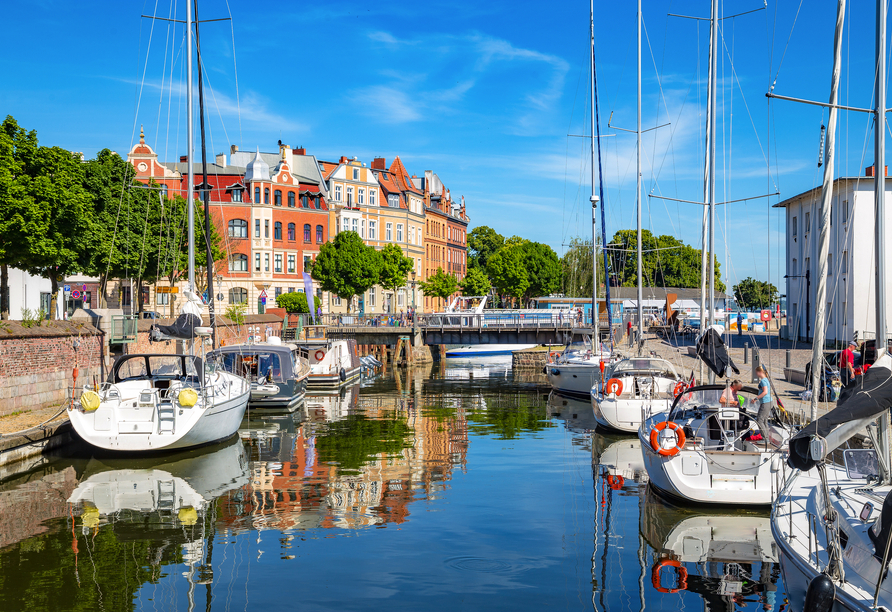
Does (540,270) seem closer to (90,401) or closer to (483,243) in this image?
(483,243)

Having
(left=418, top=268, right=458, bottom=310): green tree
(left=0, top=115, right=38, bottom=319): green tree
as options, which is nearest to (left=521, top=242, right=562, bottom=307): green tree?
(left=418, top=268, right=458, bottom=310): green tree

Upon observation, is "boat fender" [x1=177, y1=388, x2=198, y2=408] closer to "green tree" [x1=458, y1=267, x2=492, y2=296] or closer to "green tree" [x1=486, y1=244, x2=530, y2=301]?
"green tree" [x1=458, y1=267, x2=492, y2=296]

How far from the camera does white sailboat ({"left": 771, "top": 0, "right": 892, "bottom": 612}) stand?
286 inches

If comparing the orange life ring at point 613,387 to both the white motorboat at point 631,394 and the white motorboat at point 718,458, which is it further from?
the white motorboat at point 718,458

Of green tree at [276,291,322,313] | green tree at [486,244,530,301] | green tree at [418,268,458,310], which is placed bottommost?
green tree at [276,291,322,313]

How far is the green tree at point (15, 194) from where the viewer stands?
25.7 metres

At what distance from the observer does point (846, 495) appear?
9281mm

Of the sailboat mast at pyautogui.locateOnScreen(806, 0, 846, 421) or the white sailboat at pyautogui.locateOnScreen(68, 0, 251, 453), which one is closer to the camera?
the sailboat mast at pyautogui.locateOnScreen(806, 0, 846, 421)

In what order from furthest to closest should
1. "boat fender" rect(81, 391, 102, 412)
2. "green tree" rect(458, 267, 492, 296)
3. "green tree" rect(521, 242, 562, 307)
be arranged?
1. "green tree" rect(521, 242, 562, 307)
2. "green tree" rect(458, 267, 492, 296)
3. "boat fender" rect(81, 391, 102, 412)

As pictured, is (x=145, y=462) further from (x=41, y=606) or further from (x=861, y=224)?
(x=861, y=224)

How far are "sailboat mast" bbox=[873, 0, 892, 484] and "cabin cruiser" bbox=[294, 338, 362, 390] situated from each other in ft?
99.5

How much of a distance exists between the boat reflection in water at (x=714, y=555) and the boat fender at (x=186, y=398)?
10.8 metres

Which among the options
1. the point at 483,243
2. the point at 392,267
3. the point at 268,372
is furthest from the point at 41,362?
the point at 483,243

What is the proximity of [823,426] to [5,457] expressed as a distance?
53.4ft
